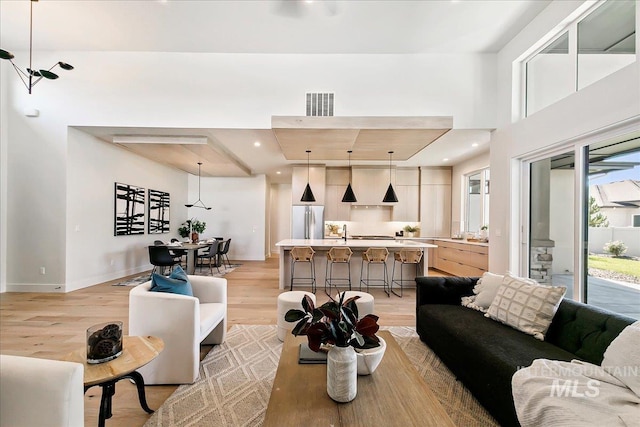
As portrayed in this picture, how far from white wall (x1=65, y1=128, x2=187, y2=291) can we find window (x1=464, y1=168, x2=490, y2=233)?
325 inches

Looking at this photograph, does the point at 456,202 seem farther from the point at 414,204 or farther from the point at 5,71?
the point at 5,71

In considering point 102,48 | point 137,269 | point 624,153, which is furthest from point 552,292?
point 137,269

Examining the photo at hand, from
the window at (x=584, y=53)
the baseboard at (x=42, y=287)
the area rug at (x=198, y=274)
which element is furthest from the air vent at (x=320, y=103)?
the baseboard at (x=42, y=287)

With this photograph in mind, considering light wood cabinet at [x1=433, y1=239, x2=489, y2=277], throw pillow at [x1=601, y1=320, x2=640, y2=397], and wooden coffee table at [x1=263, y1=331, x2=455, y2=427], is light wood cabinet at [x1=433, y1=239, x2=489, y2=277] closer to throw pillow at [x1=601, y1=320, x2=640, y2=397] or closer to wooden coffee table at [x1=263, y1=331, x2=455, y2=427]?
throw pillow at [x1=601, y1=320, x2=640, y2=397]

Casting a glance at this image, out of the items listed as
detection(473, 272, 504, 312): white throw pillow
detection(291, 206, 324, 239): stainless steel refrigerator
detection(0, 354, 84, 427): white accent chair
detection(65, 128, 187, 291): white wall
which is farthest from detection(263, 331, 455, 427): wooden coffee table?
detection(291, 206, 324, 239): stainless steel refrigerator

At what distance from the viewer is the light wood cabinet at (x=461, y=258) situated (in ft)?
18.1

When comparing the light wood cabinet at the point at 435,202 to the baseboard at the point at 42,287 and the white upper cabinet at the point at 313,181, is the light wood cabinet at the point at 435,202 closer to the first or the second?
the white upper cabinet at the point at 313,181

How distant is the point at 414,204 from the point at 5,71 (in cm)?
898

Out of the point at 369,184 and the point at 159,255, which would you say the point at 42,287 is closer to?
the point at 159,255

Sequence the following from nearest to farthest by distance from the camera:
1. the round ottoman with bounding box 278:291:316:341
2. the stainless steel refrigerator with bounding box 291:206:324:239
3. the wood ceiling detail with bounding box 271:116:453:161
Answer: the round ottoman with bounding box 278:291:316:341
the wood ceiling detail with bounding box 271:116:453:161
the stainless steel refrigerator with bounding box 291:206:324:239

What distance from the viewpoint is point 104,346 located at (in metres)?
1.62

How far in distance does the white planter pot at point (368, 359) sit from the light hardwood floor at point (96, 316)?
5.05 ft

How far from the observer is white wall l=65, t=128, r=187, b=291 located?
4996 mm

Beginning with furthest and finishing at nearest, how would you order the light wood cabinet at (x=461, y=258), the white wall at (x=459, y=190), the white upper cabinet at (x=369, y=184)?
1. the white upper cabinet at (x=369, y=184)
2. the white wall at (x=459, y=190)
3. the light wood cabinet at (x=461, y=258)
